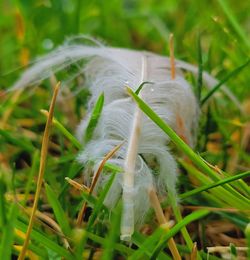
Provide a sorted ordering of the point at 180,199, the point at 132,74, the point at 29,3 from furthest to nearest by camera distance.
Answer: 1. the point at 29,3
2. the point at 132,74
3. the point at 180,199

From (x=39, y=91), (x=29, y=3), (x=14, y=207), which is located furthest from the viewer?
(x=29, y=3)

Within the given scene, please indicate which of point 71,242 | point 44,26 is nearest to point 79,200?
point 71,242

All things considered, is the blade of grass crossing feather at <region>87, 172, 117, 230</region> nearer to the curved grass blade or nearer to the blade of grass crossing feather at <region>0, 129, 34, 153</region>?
the curved grass blade

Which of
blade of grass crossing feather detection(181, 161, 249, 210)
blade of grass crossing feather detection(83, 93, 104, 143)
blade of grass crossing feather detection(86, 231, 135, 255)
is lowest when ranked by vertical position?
blade of grass crossing feather detection(86, 231, 135, 255)

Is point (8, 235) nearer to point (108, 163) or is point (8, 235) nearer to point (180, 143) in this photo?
point (108, 163)

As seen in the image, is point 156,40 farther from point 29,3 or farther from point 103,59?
point 103,59

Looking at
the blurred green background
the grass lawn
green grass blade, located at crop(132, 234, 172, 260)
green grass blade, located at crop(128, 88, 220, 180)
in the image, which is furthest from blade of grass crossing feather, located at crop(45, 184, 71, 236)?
the blurred green background

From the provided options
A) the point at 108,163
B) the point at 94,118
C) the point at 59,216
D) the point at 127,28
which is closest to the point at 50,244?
the point at 59,216
